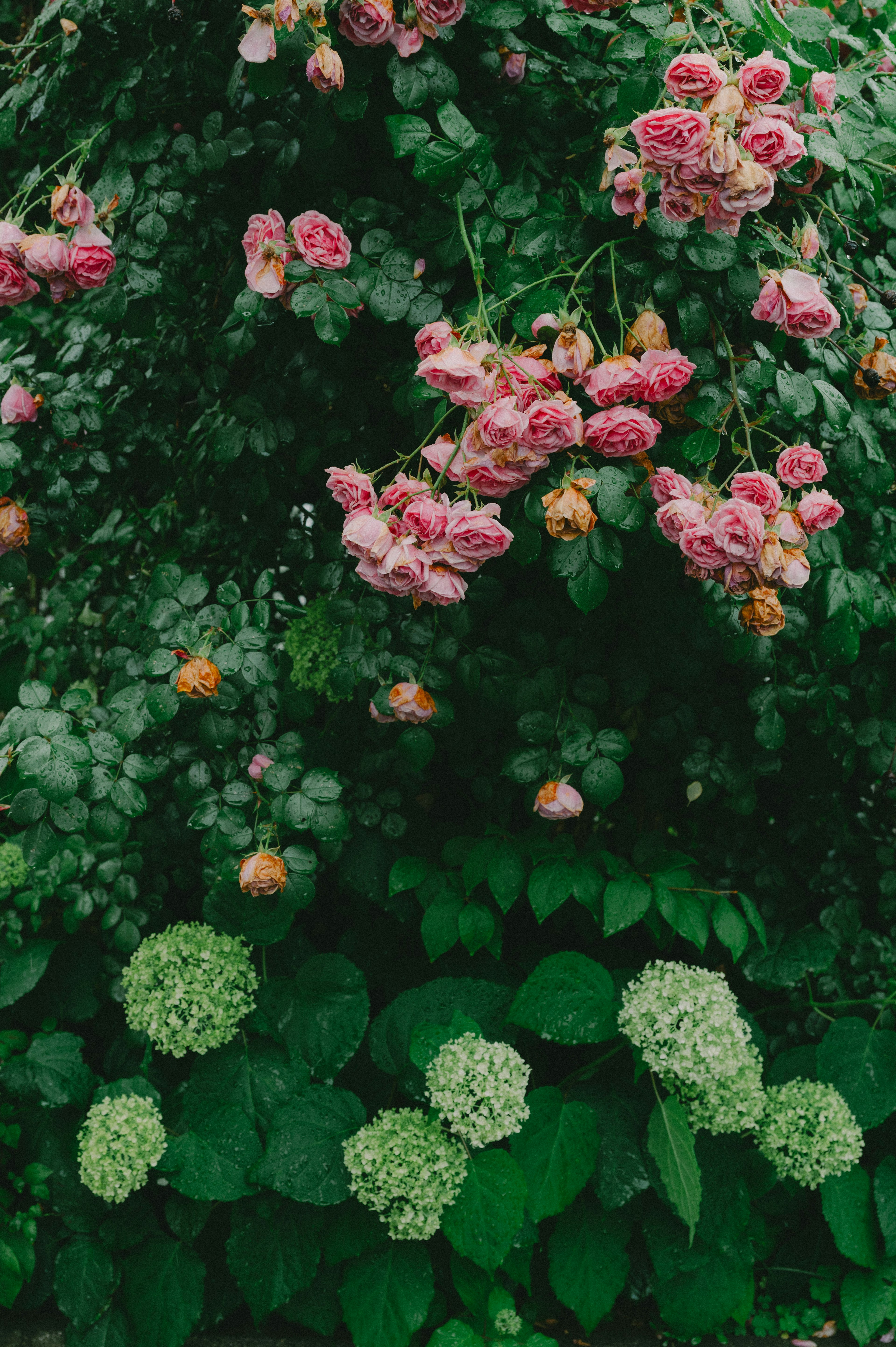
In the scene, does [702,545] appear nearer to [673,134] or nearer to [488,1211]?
[673,134]

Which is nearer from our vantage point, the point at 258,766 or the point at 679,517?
the point at 679,517

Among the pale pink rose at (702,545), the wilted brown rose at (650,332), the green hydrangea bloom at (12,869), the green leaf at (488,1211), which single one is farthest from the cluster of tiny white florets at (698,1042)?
the green hydrangea bloom at (12,869)

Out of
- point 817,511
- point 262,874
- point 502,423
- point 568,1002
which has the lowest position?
point 568,1002

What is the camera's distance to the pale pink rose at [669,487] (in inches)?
48.1

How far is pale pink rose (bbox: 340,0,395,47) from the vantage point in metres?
1.21

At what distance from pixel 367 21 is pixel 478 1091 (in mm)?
1584

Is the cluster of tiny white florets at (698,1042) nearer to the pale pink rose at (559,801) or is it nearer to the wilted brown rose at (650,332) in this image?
the pale pink rose at (559,801)

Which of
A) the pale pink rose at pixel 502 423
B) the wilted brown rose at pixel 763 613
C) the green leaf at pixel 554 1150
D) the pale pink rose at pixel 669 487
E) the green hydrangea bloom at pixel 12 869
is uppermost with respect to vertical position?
the pale pink rose at pixel 502 423

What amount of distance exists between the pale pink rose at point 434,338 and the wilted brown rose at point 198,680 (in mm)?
548

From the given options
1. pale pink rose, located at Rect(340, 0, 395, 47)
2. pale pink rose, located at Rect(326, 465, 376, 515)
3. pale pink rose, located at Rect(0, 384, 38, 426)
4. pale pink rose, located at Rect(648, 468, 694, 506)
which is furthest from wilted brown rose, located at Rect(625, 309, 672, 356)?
pale pink rose, located at Rect(0, 384, 38, 426)

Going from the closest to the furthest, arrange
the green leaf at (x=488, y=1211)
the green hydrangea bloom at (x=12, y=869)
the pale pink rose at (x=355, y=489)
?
the pale pink rose at (x=355, y=489) → the green leaf at (x=488, y=1211) → the green hydrangea bloom at (x=12, y=869)

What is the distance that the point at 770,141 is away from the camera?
107cm

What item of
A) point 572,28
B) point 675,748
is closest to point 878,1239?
point 675,748

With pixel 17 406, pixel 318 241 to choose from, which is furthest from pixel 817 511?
pixel 17 406
